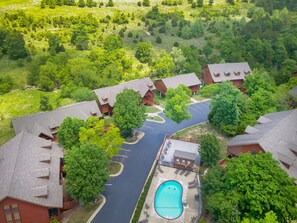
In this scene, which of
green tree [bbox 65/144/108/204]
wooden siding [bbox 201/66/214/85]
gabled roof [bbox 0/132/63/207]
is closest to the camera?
gabled roof [bbox 0/132/63/207]

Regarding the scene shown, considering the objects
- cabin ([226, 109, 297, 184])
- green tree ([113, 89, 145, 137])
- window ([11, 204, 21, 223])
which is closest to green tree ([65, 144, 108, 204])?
window ([11, 204, 21, 223])

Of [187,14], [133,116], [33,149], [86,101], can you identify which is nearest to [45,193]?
[33,149]

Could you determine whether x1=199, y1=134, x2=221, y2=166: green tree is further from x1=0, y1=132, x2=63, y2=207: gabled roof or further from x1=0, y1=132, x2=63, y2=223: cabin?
x1=0, y1=132, x2=63, y2=223: cabin

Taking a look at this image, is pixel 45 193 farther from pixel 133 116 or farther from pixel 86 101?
pixel 86 101

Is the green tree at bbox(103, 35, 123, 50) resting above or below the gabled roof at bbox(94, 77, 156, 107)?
above

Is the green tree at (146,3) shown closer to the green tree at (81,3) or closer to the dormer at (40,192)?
the green tree at (81,3)

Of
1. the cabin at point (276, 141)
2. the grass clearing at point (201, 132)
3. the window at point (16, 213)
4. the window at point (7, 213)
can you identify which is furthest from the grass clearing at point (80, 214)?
the grass clearing at point (201, 132)
